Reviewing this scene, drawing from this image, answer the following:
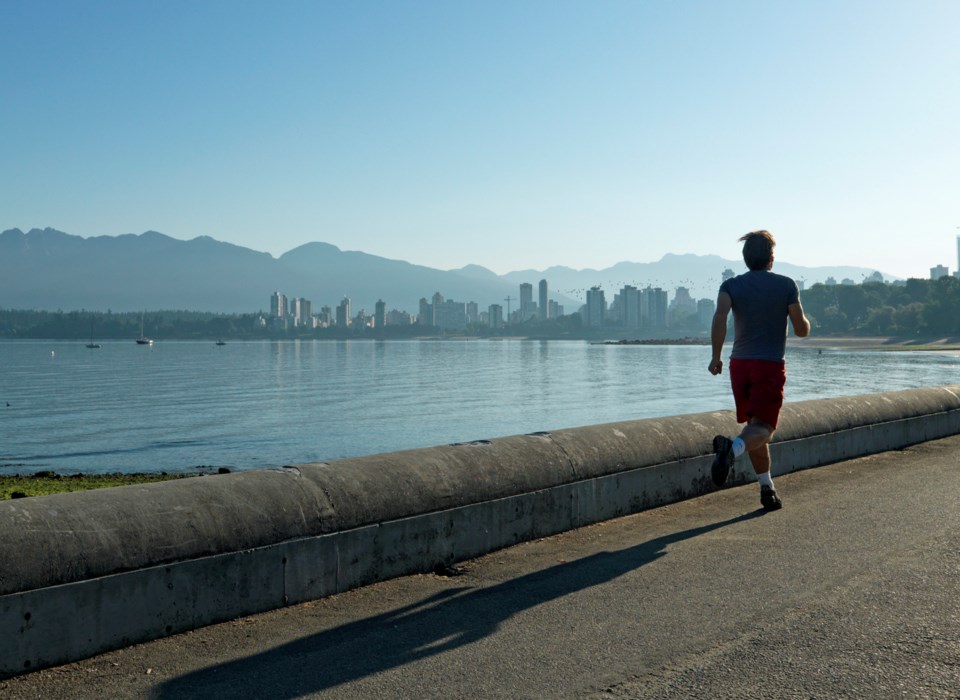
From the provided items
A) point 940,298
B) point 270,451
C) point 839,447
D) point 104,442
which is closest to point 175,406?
A: point 104,442

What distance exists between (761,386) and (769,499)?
90cm

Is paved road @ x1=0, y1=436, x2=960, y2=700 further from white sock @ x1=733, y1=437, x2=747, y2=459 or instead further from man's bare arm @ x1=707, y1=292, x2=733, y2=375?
man's bare arm @ x1=707, y1=292, x2=733, y2=375

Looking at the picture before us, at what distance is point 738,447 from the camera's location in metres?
6.61

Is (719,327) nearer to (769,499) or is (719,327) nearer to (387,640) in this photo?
(769,499)

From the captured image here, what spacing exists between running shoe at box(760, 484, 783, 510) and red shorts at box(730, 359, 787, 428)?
571 millimetres

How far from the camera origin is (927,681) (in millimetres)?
3555

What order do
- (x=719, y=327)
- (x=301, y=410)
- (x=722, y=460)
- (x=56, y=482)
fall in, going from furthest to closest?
1. (x=301, y=410)
2. (x=56, y=482)
3. (x=719, y=327)
4. (x=722, y=460)

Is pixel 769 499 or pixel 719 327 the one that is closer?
pixel 719 327

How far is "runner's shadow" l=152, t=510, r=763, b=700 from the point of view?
3648mm

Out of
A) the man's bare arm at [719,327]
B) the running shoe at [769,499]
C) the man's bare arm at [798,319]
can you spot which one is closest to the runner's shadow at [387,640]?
the man's bare arm at [719,327]

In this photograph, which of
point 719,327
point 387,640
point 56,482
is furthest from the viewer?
point 56,482

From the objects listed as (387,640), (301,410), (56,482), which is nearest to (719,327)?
(387,640)

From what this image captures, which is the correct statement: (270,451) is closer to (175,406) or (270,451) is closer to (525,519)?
(175,406)

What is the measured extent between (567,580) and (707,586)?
73 cm
